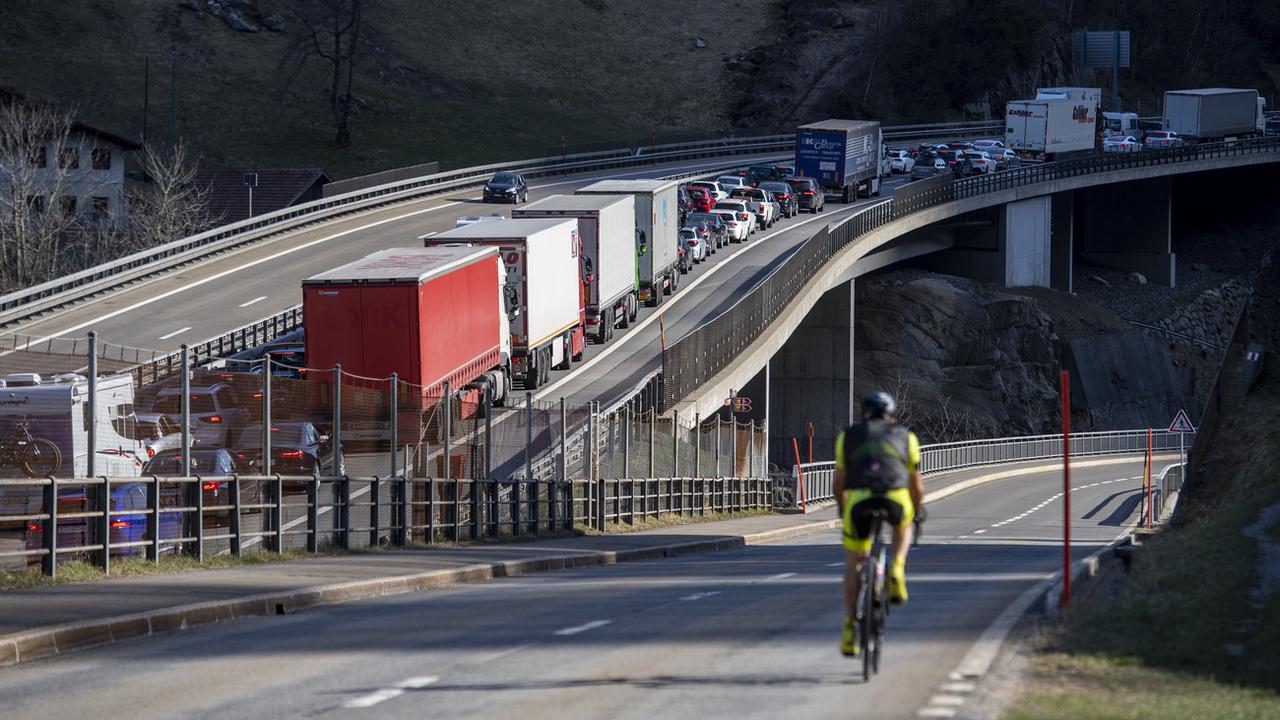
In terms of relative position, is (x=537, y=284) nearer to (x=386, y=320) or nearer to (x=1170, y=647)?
(x=386, y=320)

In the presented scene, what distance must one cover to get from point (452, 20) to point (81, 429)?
10965 centimetres

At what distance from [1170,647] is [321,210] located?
62486 mm

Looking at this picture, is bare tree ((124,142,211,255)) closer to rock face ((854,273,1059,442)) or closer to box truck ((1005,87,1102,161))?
rock face ((854,273,1059,442))

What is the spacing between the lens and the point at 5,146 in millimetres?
74562

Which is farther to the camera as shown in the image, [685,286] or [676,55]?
[676,55]

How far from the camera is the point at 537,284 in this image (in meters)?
42.5

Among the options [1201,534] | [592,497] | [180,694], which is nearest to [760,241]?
[592,497]

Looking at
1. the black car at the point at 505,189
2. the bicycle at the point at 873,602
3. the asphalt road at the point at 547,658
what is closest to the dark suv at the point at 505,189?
the black car at the point at 505,189

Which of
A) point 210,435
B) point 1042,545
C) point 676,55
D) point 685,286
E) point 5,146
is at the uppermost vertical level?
point 676,55

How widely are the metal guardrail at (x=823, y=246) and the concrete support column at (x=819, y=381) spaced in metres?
4.42

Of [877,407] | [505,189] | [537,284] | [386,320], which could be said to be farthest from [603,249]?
[877,407]

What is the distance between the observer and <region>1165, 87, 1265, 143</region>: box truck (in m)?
114

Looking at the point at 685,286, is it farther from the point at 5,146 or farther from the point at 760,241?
the point at 5,146

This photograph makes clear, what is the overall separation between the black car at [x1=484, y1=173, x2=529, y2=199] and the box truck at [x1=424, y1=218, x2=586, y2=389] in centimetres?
2937
